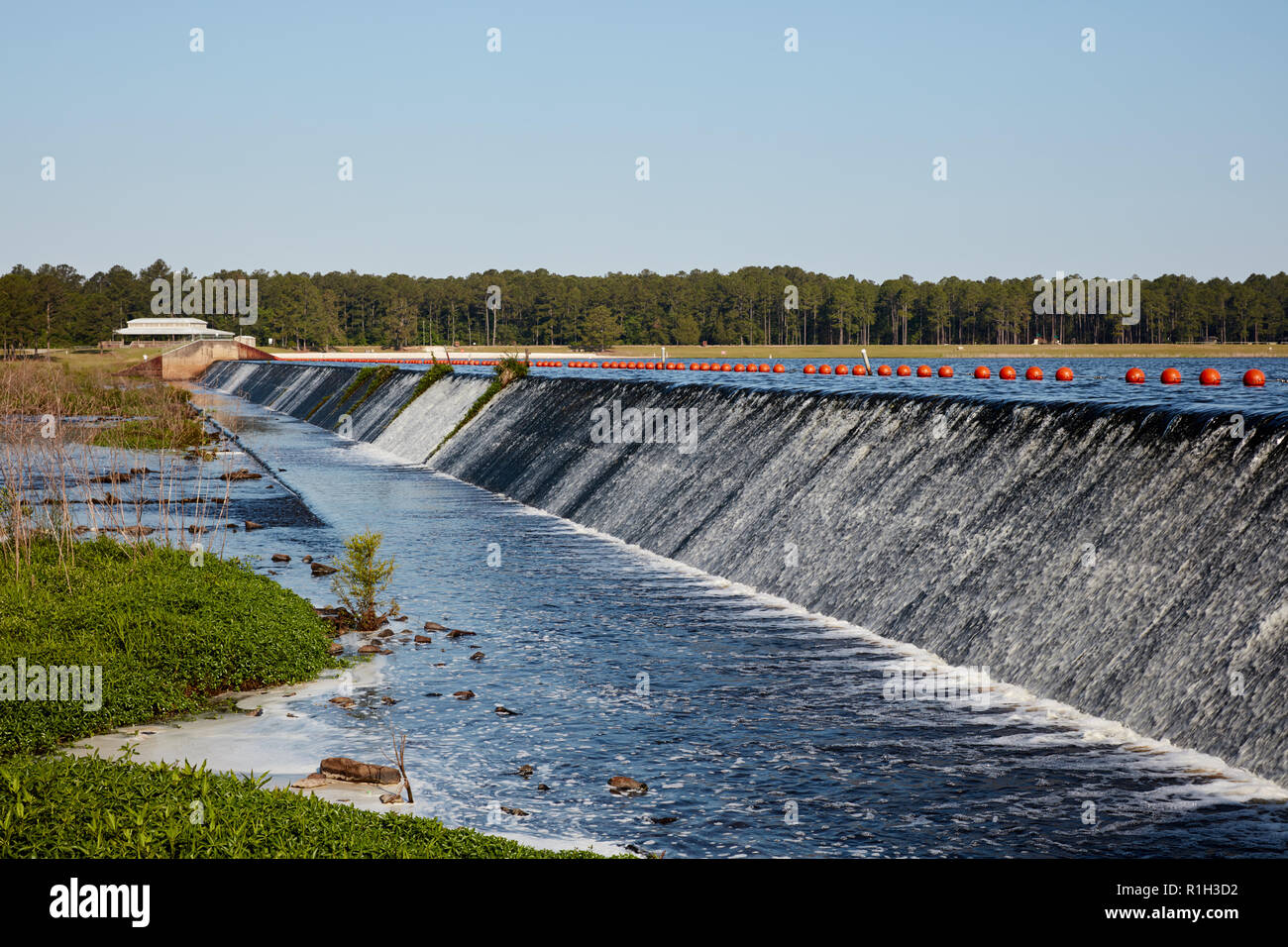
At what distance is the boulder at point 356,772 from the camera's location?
39.0 ft

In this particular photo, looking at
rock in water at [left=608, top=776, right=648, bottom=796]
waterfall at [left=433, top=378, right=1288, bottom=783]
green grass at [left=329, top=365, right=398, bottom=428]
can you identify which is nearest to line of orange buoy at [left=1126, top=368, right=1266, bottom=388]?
waterfall at [left=433, top=378, right=1288, bottom=783]

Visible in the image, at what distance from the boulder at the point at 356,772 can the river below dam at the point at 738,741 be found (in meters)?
0.37

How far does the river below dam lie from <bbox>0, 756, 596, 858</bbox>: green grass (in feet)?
4.94

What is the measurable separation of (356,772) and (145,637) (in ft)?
16.5

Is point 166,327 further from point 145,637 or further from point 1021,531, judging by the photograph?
point 1021,531

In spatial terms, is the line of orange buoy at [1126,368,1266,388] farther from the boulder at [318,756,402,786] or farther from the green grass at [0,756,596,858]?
the green grass at [0,756,596,858]

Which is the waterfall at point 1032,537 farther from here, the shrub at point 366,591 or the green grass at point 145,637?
the green grass at point 145,637

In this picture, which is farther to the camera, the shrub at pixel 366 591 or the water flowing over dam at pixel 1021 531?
the shrub at pixel 366 591

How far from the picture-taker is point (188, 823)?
28.9 ft

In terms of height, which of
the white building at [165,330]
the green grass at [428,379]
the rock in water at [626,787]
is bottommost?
the rock in water at [626,787]

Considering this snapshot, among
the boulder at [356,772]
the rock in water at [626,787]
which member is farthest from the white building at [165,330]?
the rock in water at [626,787]

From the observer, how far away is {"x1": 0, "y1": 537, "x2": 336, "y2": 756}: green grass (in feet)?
44.7

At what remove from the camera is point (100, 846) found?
Result: 834 cm
